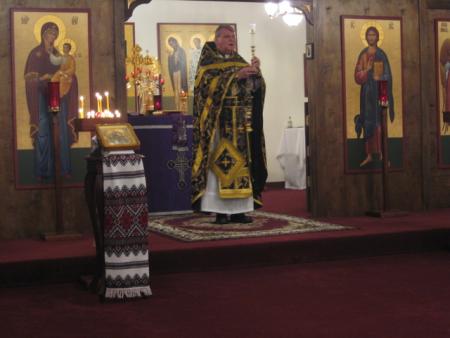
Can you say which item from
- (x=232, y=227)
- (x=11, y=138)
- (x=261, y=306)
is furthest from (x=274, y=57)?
(x=261, y=306)

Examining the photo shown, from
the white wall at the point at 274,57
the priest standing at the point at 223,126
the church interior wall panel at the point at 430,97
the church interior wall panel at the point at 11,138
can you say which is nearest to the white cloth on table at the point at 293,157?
the white wall at the point at 274,57

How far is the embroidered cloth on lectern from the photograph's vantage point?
17.4 ft

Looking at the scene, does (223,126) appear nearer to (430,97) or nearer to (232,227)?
(232,227)

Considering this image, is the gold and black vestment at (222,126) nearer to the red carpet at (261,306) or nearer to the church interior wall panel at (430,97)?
the red carpet at (261,306)

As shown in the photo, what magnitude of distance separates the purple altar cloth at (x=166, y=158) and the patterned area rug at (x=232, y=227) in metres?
0.49

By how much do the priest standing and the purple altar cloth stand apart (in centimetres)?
144

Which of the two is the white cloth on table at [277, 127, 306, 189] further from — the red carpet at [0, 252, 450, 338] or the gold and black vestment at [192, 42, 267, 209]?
the red carpet at [0, 252, 450, 338]

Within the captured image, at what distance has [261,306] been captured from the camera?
16.8 feet

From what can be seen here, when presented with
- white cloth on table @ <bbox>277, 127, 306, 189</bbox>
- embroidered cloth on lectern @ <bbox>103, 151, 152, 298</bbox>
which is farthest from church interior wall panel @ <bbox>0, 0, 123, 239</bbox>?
white cloth on table @ <bbox>277, 127, 306, 189</bbox>

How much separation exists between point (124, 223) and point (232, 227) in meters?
Result: 2.54

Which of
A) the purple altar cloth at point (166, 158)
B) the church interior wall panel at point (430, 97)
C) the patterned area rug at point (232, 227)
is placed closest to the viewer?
the patterned area rug at point (232, 227)

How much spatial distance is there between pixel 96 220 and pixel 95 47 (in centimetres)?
269

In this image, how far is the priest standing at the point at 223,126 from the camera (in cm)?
777

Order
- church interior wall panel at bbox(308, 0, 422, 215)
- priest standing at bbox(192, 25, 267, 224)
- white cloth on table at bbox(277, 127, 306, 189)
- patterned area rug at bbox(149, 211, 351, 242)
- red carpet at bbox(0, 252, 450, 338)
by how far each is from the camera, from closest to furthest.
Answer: red carpet at bbox(0, 252, 450, 338)
patterned area rug at bbox(149, 211, 351, 242)
priest standing at bbox(192, 25, 267, 224)
church interior wall panel at bbox(308, 0, 422, 215)
white cloth on table at bbox(277, 127, 306, 189)
